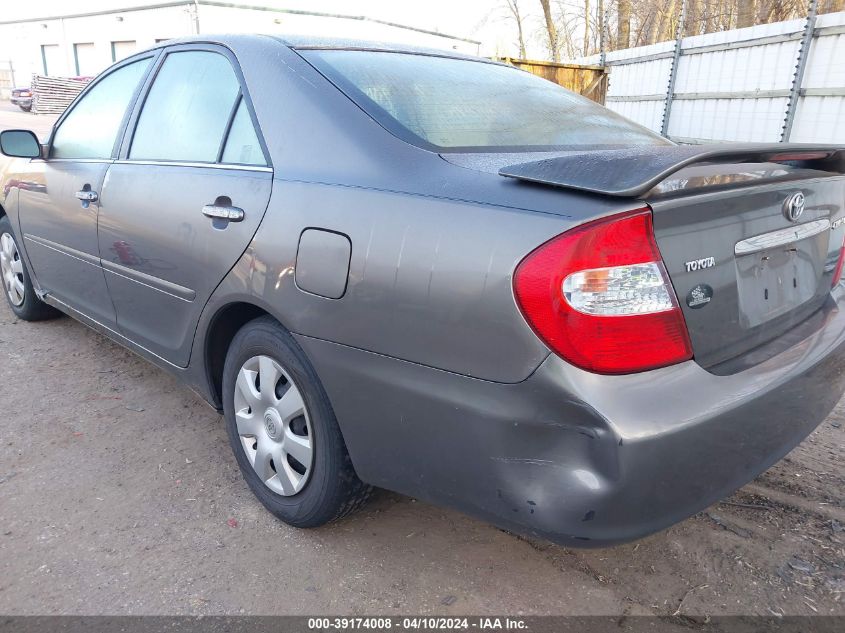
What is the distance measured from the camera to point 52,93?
1015 inches

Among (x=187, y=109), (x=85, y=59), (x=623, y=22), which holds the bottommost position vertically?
(x=187, y=109)

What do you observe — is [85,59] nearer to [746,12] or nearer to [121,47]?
[121,47]

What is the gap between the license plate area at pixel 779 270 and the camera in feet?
5.86

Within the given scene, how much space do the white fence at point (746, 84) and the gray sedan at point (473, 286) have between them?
5005 mm

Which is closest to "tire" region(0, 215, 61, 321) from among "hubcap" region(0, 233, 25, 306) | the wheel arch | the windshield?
"hubcap" region(0, 233, 25, 306)

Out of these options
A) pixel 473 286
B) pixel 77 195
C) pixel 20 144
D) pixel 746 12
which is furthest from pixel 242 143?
pixel 746 12

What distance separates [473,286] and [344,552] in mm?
1139

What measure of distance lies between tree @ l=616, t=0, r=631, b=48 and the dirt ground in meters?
15.0

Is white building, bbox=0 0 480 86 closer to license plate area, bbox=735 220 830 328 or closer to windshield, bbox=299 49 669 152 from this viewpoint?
windshield, bbox=299 49 669 152

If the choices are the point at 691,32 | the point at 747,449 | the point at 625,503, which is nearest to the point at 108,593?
the point at 625,503

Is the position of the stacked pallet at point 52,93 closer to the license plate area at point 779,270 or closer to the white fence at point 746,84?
the white fence at point 746,84

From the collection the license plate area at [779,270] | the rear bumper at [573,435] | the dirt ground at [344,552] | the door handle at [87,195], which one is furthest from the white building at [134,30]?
the rear bumper at [573,435]

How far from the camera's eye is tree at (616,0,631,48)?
15.5 m

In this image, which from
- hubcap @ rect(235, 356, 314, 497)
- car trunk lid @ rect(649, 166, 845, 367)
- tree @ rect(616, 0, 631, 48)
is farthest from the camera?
tree @ rect(616, 0, 631, 48)
